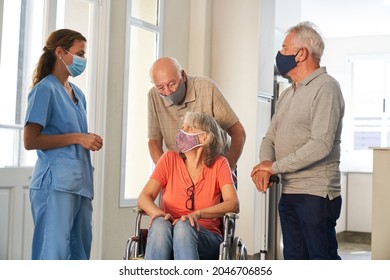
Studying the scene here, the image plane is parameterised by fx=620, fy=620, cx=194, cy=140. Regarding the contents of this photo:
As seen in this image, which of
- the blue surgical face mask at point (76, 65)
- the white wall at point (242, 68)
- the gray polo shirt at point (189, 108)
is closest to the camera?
the blue surgical face mask at point (76, 65)

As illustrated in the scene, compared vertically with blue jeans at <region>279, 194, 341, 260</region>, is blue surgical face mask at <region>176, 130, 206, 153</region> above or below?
above

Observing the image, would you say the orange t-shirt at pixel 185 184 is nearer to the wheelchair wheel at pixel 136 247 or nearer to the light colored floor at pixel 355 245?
the wheelchair wheel at pixel 136 247

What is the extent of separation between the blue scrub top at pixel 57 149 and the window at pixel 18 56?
34.4 inches

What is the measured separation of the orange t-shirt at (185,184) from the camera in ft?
8.86

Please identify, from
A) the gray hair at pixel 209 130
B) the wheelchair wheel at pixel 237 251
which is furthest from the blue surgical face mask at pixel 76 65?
the wheelchair wheel at pixel 237 251

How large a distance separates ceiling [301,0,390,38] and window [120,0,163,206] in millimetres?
2708

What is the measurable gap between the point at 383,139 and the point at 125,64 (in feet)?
16.4

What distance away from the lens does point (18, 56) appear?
3639mm

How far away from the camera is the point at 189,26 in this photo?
5.25m

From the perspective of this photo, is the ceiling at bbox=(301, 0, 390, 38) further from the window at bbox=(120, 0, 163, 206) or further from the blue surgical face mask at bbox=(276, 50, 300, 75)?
the blue surgical face mask at bbox=(276, 50, 300, 75)

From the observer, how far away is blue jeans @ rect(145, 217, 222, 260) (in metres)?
2.46

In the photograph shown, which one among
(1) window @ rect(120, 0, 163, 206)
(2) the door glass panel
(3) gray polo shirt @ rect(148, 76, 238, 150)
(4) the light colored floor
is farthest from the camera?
(4) the light colored floor

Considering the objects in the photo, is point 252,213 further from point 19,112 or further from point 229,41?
point 19,112

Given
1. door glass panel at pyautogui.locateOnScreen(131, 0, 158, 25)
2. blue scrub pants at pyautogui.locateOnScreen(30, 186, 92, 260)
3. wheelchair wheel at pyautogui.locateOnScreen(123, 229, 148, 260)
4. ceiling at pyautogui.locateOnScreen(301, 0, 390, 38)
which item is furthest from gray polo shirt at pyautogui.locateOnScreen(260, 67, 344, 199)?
ceiling at pyautogui.locateOnScreen(301, 0, 390, 38)
